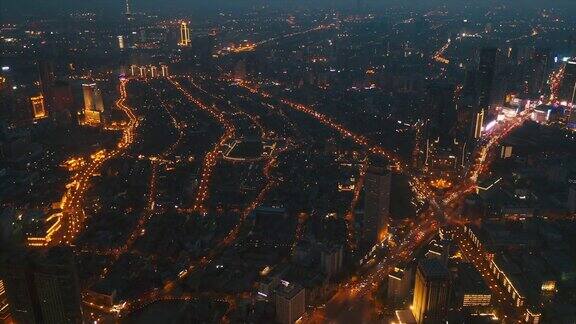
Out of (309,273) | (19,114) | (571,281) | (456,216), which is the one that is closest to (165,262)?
(309,273)

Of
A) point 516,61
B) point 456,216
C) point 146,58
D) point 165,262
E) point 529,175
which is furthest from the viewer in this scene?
point 146,58

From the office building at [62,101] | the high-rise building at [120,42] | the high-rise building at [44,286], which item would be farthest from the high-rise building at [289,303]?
the high-rise building at [120,42]

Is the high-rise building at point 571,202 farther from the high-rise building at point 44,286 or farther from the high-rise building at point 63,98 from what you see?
the high-rise building at point 63,98

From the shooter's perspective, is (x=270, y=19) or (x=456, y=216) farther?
(x=270, y=19)

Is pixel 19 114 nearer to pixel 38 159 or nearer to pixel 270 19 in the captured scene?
pixel 38 159

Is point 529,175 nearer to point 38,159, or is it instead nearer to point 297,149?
point 297,149

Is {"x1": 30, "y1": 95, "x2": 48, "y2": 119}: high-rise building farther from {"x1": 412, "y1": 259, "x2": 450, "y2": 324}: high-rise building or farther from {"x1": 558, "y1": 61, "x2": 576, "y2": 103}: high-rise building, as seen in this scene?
{"x1": 558, "y1": 61, "x2": 576, "y2": 103}: high-rise building

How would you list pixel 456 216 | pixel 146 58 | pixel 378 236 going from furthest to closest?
pixel 146 58, pixel 456 216, pixel 378 236

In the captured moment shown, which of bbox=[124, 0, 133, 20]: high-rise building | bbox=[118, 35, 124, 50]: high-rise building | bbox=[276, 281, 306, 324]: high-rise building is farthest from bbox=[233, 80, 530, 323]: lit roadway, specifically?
bbox=[124, 0, 133, 20]: high-rise building
